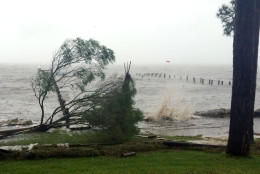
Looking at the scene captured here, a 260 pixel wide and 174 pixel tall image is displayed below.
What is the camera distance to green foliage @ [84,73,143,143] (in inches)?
508

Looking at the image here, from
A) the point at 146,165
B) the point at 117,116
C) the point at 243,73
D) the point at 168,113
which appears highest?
the point at 243,73

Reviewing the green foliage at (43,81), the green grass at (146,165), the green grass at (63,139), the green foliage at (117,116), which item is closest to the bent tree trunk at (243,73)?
the green grass at (146,165)

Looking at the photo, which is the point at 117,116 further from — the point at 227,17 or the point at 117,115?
the point at 227,17

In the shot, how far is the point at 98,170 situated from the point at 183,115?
62.4 ft

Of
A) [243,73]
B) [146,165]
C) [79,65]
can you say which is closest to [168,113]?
[79,65]

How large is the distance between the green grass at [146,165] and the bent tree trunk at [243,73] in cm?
66

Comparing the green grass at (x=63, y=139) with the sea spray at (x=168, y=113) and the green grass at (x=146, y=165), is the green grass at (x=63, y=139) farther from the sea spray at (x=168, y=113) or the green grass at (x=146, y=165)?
the sea spray at (x=168, y=113)

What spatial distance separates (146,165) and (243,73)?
426 centimetres

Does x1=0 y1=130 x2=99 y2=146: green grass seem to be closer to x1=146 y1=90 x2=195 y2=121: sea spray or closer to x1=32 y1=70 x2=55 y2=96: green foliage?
x1=32 y1=70 x2=55 y2=96: green foliage

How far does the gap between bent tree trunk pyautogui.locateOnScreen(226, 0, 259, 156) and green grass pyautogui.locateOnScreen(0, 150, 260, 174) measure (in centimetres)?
66

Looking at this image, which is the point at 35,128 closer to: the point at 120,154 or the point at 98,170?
the point at 120,154

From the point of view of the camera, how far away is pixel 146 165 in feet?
27.5

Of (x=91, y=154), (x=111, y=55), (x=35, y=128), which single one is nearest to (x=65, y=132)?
(x=35, y=128)

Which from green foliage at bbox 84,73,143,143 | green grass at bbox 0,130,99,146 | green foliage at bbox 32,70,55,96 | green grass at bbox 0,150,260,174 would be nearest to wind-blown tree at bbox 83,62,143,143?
green foliage at bbox 84,73,143,143
